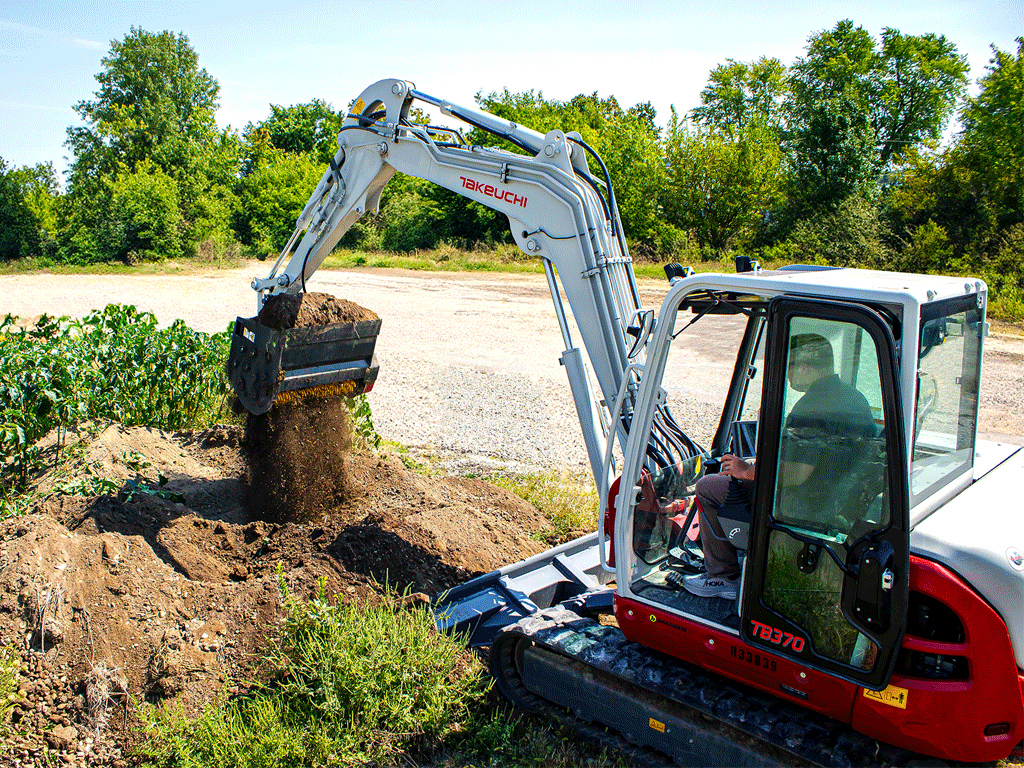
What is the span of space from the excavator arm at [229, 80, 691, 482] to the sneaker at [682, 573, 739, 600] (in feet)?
2.29

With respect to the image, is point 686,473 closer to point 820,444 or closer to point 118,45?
point 820,444

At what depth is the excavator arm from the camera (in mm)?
4645

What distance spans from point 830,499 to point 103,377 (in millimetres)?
6596

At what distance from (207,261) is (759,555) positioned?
30.4 meters

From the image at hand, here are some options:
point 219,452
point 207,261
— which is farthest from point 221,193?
point 219,452

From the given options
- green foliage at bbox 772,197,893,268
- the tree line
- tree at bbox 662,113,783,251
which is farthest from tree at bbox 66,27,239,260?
green foliage at bbox 772,197,893,268

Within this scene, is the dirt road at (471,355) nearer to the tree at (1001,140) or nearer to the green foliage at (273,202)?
the tree at (1001,140)

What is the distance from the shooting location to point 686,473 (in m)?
4.12

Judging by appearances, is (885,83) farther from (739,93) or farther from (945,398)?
(945,398)

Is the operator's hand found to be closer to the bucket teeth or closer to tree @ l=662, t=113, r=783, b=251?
the bucket teeth

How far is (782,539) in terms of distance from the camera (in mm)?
3234

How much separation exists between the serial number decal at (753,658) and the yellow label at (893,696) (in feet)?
1.34

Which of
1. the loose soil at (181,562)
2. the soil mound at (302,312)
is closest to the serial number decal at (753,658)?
the loose soil at (181,562)

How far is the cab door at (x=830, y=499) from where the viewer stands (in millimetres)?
2881
